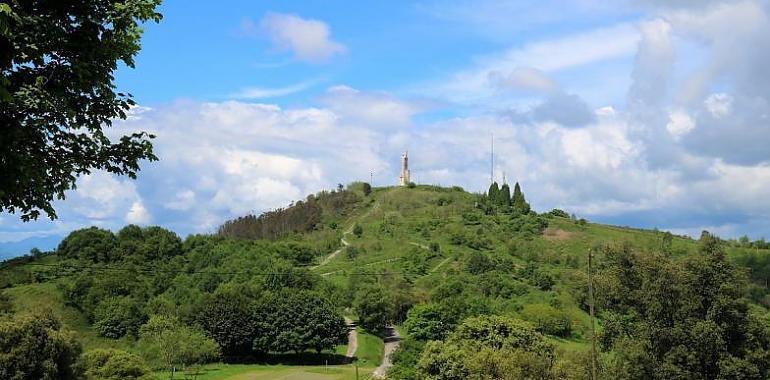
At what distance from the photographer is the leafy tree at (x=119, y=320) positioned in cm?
11319

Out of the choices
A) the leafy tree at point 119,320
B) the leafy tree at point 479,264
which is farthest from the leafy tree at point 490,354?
the leafy tree at point 479,264

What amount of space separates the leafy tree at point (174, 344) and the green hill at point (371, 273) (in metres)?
2.21

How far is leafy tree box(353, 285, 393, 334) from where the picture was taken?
4496 inches

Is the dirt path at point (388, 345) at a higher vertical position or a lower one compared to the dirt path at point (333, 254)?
lower

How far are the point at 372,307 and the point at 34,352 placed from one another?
66311mm

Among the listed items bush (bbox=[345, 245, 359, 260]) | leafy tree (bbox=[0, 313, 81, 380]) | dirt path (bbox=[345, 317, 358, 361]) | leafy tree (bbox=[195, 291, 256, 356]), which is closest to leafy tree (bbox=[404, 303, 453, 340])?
dirt path (bbox=[345, 317, 358, 361])

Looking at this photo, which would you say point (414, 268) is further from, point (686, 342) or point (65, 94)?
point (65, 94)

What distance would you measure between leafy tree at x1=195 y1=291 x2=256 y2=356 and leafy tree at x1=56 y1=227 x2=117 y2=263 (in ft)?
184

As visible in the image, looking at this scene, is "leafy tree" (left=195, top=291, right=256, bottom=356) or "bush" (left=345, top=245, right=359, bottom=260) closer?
"leafy tree" (left=195, top=291, right=256, bottom=356)

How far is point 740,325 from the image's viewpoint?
3869 cm

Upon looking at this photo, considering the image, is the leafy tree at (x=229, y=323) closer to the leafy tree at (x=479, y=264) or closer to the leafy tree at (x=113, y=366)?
the leafy tree at (x=113, y=366)

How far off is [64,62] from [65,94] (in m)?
0.42

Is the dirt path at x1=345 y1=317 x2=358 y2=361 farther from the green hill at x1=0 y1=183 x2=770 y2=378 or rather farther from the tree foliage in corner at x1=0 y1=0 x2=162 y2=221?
the tree foliage in corner at x1=0 y1=0 x2=162 y2=221

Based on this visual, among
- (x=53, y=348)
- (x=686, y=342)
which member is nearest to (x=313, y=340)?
(x=53, y=348)
